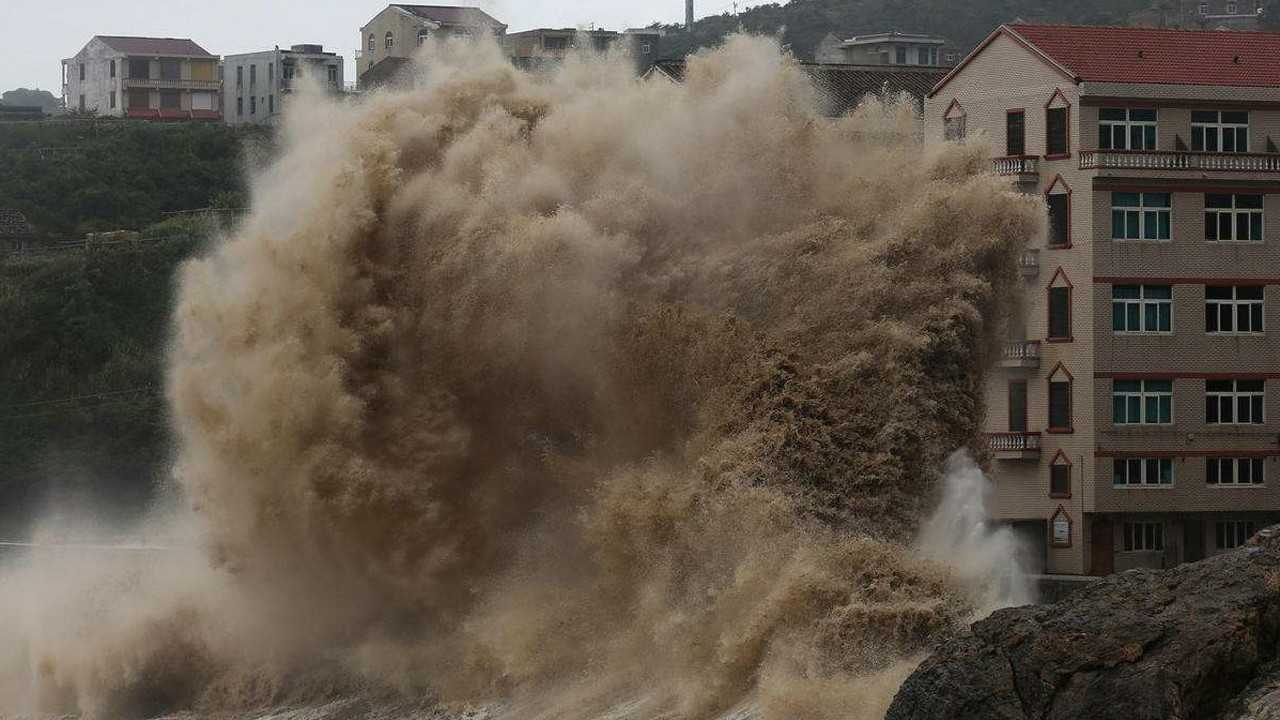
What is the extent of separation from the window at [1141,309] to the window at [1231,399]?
5.94ft

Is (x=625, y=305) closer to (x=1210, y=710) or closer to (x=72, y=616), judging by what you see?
(x=1210, y=710)

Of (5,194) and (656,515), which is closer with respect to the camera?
(656,515)

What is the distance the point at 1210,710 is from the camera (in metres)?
19.3

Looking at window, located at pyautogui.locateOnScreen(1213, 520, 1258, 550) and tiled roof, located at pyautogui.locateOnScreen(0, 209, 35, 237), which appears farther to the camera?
tiled roof, located at pyautogui.locateOnScreen(0, 209, 35, 237)

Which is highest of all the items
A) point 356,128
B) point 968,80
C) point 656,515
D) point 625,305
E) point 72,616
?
point 968,80

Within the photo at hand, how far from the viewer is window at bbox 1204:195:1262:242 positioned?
45844mm

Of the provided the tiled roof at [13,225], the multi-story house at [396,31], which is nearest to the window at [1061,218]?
the multi-story house at [396,31]

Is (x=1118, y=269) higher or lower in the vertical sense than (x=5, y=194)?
lower

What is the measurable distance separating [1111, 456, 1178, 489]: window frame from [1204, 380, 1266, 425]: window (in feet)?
4.67

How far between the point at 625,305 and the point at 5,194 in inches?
2694

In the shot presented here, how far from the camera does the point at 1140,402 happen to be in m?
45.8

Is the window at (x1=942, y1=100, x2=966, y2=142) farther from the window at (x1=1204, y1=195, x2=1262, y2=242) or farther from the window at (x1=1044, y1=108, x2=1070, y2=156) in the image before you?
the window at (x1=1204, y1=195, x2=1262, y2=242)

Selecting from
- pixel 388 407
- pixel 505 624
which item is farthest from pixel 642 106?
pixel 505 624

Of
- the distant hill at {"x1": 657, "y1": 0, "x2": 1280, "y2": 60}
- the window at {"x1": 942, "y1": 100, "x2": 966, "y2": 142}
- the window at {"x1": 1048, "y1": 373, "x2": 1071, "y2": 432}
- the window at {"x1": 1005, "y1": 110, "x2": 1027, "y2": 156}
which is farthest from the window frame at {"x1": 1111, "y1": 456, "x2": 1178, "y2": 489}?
the distant hill at {"x1": 657, "y1": 0, "x2": 1280, "y2": 60}
